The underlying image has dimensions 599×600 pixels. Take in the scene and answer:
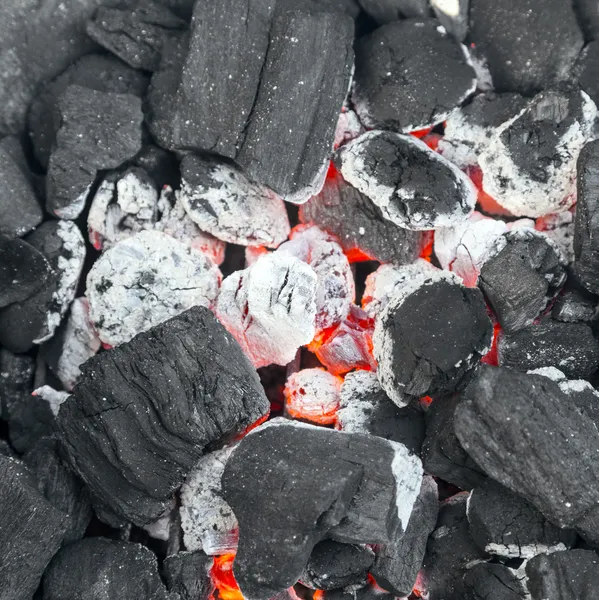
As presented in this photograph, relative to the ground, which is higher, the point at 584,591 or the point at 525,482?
the point at 525,482

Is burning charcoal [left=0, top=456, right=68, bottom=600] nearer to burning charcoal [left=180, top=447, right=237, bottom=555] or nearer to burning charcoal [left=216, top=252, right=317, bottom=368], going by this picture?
burning charcoal [left=180, top=447, right=237, bottom=555]

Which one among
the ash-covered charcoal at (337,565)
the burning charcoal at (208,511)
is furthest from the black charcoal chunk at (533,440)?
the burning charcoal at (208,511)

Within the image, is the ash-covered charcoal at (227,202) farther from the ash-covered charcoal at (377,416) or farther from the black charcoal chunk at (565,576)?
the black charcoal chunk at (565,576)

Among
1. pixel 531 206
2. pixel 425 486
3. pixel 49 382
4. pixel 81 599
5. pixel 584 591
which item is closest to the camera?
pixel 584 591

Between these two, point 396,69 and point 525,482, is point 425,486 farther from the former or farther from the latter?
point 396,69

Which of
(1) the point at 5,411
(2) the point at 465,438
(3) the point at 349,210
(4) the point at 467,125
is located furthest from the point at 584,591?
(1) the point at 5,411

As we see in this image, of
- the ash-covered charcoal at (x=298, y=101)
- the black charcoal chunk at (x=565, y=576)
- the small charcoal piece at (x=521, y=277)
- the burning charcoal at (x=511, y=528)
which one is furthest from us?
the ash-covered charcoal at (x=298, y=101)

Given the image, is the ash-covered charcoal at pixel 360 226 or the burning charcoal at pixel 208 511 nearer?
the burning charcoal at pixel 208 511

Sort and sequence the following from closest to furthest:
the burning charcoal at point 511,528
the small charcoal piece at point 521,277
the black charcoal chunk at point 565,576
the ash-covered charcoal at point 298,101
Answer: the black charcoal chunk at point 565,576
the burning charcoal at point 511,528
the small charcoal piece at point 521,277
the ash-covered charcoal at point 298,101
